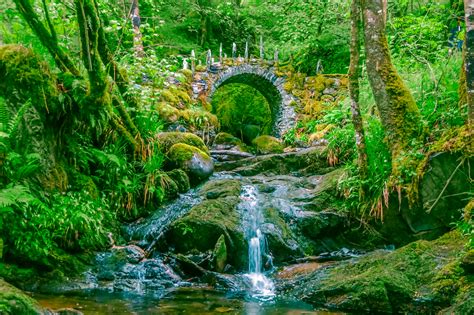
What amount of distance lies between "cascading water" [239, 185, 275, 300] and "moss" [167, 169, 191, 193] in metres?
1.23

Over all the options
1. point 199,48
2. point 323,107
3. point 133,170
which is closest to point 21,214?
point 133,170

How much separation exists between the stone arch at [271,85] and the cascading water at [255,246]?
9399 mm

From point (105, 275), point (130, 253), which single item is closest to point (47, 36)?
point (130, 253)

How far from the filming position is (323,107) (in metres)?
16.8

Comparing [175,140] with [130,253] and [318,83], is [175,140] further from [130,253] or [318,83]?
[318,83]

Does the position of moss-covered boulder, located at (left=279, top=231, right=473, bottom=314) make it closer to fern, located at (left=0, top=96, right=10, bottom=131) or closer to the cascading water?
the cascading water

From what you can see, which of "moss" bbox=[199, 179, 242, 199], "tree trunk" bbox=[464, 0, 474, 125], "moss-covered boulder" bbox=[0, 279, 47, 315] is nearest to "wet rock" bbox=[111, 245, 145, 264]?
"moss" bbox=[199, 179, 242, 199]

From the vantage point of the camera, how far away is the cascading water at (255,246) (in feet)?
19.3

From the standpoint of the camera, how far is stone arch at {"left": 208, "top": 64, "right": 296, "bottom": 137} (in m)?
17.6

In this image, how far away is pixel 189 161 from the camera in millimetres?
9312

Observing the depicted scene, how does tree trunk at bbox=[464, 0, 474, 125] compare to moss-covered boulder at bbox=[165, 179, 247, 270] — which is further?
moss-covered boulder at bbox=[165, 179, 247, 270]

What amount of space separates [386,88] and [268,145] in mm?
8962

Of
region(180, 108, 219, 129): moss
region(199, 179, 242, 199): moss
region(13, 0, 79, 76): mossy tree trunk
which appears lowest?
region(199, 179, 242, 199): moss

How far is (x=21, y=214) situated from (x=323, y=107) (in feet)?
43.7
